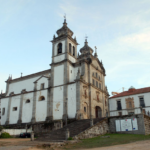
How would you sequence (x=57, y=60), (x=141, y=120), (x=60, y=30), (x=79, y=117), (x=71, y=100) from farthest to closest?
(x=60, y=30) < (x=57, y=60) < (x=71, y=100) < (x=79, y=117) < (x=141, y=120)

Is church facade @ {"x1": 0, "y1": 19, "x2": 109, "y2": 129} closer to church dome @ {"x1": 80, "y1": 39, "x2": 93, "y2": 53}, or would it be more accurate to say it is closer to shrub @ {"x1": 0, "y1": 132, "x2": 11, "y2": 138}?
shrub @ {"x1": 0, "y1": 132, "x2": 11, "y2": 138}

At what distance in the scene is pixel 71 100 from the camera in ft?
99.3

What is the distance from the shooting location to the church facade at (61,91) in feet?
100

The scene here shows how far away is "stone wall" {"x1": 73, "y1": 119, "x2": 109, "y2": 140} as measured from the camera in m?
20.0

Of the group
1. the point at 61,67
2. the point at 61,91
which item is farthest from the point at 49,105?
the point at 61,67

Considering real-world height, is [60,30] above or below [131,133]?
above

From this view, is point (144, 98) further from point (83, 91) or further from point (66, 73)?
point (66, 73)

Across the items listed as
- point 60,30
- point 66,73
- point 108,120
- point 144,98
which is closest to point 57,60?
point 66,73

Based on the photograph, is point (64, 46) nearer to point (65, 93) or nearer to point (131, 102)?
point (65, 93)

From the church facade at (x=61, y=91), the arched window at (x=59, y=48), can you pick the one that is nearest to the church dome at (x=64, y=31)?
the church facade at (x=61, y=91)

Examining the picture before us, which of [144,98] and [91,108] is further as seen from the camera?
[144,98]

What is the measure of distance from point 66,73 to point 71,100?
17.6ft

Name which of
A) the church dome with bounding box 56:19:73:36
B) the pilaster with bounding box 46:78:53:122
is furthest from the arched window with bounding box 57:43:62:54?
the pilaster with bounding box 46:78:53:122

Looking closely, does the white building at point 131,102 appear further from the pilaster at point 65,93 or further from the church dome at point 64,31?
the church dome at point 64,31
